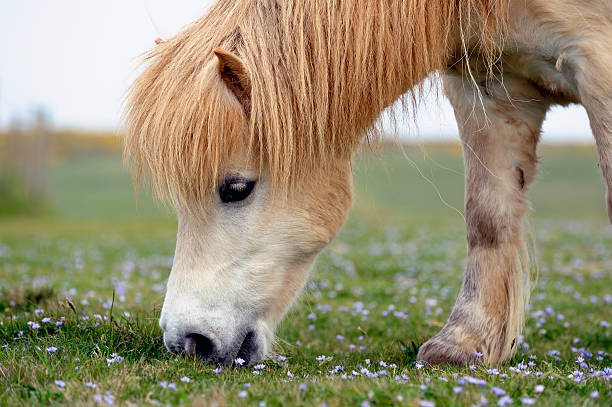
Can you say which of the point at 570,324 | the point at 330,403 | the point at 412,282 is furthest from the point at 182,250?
the point at 412,282

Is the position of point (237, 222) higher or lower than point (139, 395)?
higher

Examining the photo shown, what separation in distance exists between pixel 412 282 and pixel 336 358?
3402mm

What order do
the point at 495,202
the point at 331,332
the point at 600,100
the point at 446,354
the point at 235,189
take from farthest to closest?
the point at 331,332, the point at 495,202, the point at 446,354, the point at 235,189, the point at 600,100

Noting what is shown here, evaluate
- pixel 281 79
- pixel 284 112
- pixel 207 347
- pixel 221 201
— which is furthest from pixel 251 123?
pixel 207 347

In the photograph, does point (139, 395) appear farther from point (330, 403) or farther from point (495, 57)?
point (495, 57)

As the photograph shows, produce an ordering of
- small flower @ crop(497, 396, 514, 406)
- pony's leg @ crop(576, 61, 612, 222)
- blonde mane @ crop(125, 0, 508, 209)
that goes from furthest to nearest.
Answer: blonde mane @ crop(125, 0, 508, 209), pony's leg @ crop(576, 61, 612, 222), small flower @ crop(497, 396, 514, 406)

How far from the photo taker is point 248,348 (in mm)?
3266

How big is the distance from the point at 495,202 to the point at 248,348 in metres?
1.83

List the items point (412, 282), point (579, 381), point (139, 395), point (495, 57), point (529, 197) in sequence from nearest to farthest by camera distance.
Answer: point (139, 395) < point (579, 381) < point (495, 57) < point (529, 197) < point (412, 282)

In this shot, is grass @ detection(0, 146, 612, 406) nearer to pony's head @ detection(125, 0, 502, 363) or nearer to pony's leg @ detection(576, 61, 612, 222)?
pony's head @ detection(125, 0, 502, 363)

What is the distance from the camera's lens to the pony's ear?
3.03 meters

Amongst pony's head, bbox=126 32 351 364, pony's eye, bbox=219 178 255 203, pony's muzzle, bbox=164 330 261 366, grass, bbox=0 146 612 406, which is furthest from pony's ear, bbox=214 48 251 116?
pony's muzzle, bbox=164 330 261 366

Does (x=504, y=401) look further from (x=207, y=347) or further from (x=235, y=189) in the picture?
(x=235, y=189)

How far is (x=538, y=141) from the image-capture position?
3.98 meters
